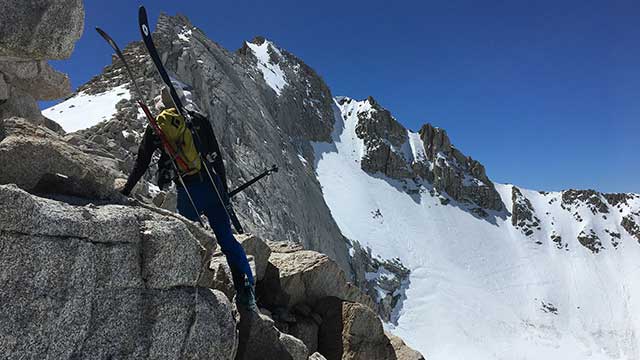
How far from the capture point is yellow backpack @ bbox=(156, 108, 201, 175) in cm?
735

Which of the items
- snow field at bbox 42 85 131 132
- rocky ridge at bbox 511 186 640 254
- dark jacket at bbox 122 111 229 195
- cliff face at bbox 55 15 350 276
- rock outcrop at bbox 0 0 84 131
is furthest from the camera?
rocky ridge at bbox 511 186 640 254

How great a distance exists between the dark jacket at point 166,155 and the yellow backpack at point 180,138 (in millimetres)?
166

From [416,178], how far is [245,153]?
8437 centimetres

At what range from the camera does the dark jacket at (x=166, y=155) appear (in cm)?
745

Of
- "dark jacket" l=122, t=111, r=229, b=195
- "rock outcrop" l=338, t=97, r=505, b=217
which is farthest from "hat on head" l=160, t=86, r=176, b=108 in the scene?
"rock outcrop" l=338, t=97, r=505, b=217

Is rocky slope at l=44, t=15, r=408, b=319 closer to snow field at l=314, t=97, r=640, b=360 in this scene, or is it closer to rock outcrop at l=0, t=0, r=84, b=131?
rock outcrop at l=0, t=0, r=84, b=131

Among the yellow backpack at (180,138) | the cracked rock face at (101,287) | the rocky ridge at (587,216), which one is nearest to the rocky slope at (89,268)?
the cracked rock face at (101,287)

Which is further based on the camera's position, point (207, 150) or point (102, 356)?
point (207, 150)

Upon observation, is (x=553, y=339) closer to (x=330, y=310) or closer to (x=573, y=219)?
(x=573, y=219)

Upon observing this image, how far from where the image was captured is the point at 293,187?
59719 mm

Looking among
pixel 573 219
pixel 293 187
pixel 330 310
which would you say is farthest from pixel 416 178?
pixel 330 310

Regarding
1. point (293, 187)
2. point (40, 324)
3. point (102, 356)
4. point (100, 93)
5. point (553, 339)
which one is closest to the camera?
point (40, 324)

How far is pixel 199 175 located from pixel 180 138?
2.06 feet

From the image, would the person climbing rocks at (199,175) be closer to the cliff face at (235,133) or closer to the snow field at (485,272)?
Answer: the cliff face at (235,133)
